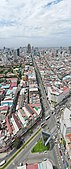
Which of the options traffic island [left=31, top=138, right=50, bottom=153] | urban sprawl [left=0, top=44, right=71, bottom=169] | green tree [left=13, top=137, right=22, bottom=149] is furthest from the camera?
green tree [left=13, top=137, right=22, bottom=149]

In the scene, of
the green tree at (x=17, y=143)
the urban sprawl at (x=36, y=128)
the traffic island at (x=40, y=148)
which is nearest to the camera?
the urban sprawl at (x=36, y=128)

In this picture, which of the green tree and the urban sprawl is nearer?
the urban sprawl

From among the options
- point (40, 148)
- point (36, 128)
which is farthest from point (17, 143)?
point (36, 128)

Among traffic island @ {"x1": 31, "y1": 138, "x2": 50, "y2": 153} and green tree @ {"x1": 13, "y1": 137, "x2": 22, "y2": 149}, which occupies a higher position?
green tree @ {"x1": 13, "y1": 137, "x2": 22, "y2": 149}

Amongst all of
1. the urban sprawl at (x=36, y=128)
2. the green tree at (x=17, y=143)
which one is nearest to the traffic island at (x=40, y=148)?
the urban sprawl at (x=36, y=128)

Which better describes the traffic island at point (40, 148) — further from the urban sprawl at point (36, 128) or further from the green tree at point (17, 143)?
the green tree at point (17, 143)

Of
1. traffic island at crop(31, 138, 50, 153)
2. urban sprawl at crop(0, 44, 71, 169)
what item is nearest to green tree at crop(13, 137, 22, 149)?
urban sprawl at crop(0, 44, 71, 169)

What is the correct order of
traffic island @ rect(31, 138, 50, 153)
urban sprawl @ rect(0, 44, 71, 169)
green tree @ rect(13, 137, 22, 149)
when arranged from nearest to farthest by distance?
1. urban sprawl @ rect(0, 44, 71, 169)
2. traffic island @ rect(31, 138, 50, 153)
3. green tree @ rect(13, 137, 22, 149)

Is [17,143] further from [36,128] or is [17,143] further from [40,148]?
[36,128]

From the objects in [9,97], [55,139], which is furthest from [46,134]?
[9,97]

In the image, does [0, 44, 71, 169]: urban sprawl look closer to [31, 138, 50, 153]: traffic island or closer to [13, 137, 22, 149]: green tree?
[13, 137, 22, 149]: green tree

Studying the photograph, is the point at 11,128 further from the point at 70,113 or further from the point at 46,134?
the point at 70,113
